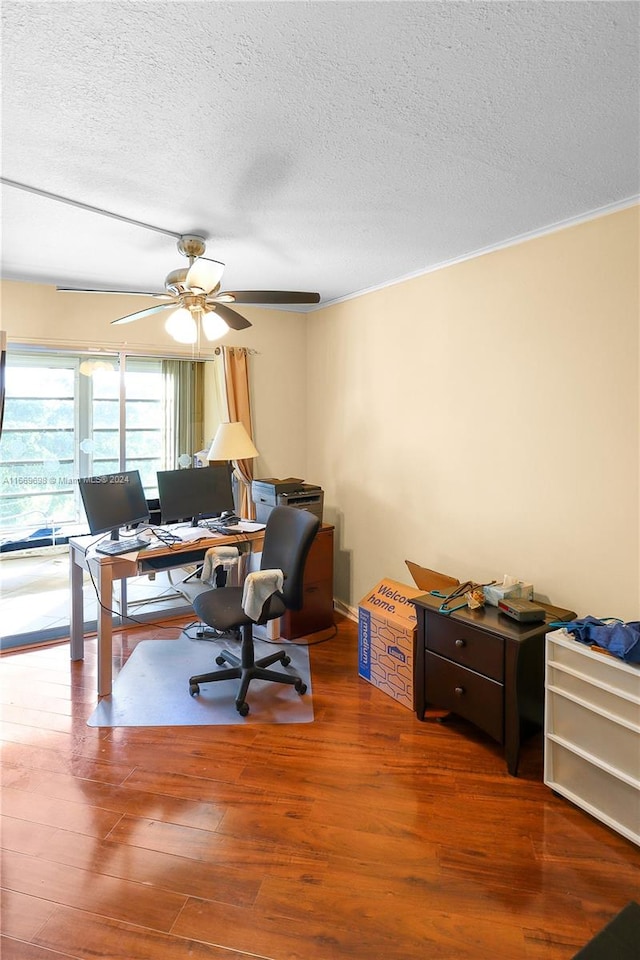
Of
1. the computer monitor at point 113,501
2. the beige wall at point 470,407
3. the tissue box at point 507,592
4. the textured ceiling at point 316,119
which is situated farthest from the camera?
the computer monitor at point 113,501

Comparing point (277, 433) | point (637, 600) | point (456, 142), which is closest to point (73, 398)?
point (277, 433)

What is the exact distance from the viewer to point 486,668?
239cm

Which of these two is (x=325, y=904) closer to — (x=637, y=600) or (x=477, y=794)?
(x=477, y=794)

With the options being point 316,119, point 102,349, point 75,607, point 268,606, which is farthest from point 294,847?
point 102,349

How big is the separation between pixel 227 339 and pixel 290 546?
2.07m

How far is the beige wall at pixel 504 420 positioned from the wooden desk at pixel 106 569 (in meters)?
1.15

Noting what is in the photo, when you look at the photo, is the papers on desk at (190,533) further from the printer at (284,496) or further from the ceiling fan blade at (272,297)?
the ceiling fan blade at (272,297)

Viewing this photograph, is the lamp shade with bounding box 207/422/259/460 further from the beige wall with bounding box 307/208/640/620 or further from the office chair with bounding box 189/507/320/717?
the beige wall with bounding box 307/208/640/620

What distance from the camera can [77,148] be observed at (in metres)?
1.87

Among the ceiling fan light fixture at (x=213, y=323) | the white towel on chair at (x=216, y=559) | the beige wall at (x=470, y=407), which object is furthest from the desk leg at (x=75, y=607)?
the ceiling fan light fixture at (x=213, y=323)

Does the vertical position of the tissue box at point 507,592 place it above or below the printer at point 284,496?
below

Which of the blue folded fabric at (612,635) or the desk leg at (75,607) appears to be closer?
the blue folded fabric at (612,635)

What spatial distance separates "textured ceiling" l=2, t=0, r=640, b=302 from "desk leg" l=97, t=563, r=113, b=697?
1887 mm

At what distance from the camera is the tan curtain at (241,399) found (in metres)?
4.22
